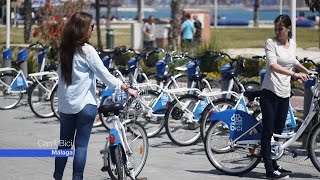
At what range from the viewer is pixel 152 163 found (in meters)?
9.53

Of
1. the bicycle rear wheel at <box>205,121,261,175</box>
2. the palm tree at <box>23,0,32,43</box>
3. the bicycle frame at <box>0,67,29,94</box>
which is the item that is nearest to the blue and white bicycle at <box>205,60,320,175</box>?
the bicycle rear wheel at <box>205,121,261,175</box>

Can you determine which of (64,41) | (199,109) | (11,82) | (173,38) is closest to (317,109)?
(199,109)

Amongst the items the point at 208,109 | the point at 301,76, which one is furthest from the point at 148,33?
the point at 301,76

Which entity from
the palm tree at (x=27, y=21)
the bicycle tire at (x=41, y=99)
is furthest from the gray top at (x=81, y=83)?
the palm tree at (x=27, y=21)

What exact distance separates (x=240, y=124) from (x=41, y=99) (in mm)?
5772

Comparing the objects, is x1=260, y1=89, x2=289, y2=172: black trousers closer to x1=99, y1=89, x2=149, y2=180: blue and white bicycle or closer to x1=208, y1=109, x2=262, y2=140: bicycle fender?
x1=208, y1=109, x2=262, y2=140: bicycle fender

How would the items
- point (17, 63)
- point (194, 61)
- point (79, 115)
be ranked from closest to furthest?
point (79, 115) < point (194, 61) < point (17, 63)

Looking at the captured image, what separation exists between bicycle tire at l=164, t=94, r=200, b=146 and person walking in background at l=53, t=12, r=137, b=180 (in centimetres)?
365

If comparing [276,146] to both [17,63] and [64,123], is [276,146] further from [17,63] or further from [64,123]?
[17,63]

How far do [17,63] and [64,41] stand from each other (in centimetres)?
849

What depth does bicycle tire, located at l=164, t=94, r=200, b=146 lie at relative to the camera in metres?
10.6

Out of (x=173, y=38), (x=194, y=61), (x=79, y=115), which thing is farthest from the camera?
(x=173, y=38)

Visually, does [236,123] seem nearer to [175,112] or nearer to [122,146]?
[122,146]

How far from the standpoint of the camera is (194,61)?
39.2ft
